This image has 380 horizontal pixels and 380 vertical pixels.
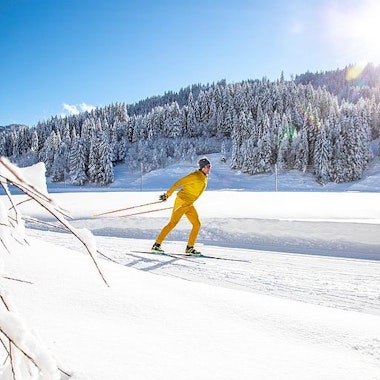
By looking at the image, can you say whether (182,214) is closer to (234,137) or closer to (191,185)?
(191,185)

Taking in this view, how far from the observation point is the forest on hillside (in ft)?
199

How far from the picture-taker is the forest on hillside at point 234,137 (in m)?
60.6

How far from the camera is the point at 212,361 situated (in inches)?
71.8

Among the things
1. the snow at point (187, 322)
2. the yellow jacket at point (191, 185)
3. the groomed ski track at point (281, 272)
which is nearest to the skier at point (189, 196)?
the yellow jacket at point (191, 185)

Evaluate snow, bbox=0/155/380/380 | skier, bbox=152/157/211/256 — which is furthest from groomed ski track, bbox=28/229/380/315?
skier, bbox=152/157/211/256

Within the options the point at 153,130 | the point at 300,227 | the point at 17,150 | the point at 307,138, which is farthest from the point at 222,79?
the point at 300,227

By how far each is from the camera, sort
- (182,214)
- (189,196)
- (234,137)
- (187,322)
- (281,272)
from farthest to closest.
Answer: (234,137), (182,214), (189,196), (281,272), (187,322)

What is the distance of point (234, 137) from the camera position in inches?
3100

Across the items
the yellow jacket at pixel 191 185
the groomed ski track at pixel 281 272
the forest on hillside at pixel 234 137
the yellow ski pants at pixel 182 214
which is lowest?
the groomed ski track at pixel 281 272

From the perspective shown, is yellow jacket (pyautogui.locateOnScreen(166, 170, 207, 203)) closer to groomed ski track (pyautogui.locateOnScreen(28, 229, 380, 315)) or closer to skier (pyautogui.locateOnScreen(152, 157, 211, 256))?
skier (pyautogui.locateOnScreen(152, 157, 211, 256))

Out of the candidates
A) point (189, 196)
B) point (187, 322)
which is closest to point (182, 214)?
point (189, 196)

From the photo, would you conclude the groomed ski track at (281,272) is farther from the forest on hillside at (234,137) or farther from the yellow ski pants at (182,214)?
the forest on hillside at (234,137)

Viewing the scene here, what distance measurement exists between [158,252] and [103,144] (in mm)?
63926

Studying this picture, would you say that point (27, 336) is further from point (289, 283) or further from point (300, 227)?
point (300, 227)
